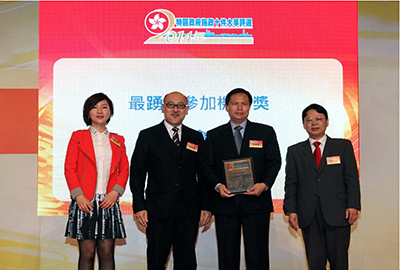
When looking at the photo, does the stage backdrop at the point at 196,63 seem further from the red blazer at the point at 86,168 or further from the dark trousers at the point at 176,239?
the dark trousers at the point at 176,239

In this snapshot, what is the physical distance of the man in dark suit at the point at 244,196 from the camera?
9.95ft

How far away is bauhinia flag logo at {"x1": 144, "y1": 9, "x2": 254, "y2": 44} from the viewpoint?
3969 mm

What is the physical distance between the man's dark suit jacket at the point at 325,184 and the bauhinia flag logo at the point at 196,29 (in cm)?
140

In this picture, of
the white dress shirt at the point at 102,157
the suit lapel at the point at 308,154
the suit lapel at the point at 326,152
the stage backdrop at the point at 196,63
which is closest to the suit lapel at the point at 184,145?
the white dress shirt at the point at 102,157

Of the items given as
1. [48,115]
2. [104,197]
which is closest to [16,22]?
[48,115]

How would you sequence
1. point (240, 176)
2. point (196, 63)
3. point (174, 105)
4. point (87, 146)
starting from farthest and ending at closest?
point (196, 63) < point (174, 105) < point (87, 146) < point (240, 176)

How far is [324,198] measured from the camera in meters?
3.07

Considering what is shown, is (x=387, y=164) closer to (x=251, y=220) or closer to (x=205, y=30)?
(x=251, y=220)

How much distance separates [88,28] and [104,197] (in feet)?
5.91

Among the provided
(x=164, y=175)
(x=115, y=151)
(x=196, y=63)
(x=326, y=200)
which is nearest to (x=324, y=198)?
(x=326, y=200)

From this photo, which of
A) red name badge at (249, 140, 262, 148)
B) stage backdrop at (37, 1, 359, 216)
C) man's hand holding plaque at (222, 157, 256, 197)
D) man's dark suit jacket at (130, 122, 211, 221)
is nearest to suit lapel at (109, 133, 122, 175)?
man's dark suit jacket at (130, 122, 211, 221)

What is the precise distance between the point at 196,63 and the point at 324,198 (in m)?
1.78

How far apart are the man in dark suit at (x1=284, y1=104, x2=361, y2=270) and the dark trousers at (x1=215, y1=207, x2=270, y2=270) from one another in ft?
0.91

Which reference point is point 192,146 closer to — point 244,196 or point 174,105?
point 174,105
